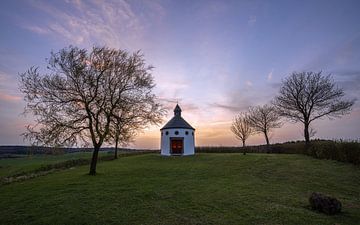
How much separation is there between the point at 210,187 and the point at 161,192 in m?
3.54

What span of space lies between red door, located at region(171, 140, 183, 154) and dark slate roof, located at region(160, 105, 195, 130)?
2.82 meters

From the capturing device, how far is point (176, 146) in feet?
147

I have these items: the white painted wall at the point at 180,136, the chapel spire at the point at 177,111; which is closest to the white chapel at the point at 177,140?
the white painted wall at the point at 180,136

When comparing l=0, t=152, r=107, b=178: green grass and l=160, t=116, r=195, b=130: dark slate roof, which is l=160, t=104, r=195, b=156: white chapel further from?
l=0, t=152, r=107, b=178: green grass

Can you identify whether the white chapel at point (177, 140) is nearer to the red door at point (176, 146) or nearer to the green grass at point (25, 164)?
the red door at point (176, 146)

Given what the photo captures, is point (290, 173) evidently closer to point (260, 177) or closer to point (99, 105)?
point (260, 177)

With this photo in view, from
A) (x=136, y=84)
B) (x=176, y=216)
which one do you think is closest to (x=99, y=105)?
(x=136, y=84)

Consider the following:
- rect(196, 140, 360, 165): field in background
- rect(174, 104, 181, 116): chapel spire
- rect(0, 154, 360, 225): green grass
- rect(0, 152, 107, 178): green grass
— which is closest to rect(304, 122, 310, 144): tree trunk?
rect(196, 140, 360, 165): field in background

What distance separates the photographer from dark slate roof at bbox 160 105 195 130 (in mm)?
45281

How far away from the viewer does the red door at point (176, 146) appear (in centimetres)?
4453

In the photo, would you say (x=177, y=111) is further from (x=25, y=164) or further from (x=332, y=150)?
(x=25, y=164)

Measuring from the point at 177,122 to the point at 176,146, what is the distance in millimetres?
4606

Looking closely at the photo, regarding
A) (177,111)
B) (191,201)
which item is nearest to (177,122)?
(177,111)

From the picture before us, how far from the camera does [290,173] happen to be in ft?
73.4
